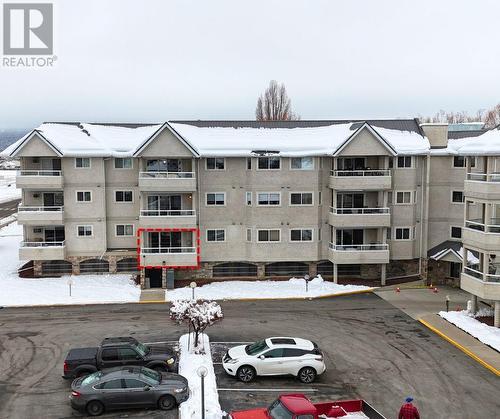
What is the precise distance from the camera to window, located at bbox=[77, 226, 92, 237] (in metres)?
42.2

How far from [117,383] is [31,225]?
24.8 metres

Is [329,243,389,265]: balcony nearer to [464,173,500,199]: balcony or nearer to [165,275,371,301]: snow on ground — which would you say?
[165,275,371,301]: snow on ground

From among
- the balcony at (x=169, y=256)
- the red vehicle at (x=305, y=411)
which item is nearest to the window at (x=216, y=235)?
the balcony at (x=169, y=256)

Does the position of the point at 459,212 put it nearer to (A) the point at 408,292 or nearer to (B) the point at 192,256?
(A) the point at 408,292

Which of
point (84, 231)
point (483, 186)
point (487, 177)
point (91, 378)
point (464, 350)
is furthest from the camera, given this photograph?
point (84, 231)

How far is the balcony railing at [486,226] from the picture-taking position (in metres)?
31.2

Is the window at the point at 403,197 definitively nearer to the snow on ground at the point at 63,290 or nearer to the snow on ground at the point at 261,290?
the snow on ground at the point at 261,290

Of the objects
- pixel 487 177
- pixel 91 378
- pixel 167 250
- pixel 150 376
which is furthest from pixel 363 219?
pixel 91 378

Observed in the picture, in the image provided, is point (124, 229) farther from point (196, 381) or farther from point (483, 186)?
point (483, 186)

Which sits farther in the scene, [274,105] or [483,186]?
[274,105]

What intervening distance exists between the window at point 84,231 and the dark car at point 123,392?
73.9 feet

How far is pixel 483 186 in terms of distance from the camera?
31422mm

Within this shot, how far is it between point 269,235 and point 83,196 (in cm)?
1465

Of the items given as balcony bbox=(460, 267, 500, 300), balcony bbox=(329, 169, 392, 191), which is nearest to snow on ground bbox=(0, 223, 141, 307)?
balcony bbox=(329, 169, 392, 191)
